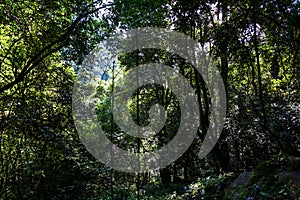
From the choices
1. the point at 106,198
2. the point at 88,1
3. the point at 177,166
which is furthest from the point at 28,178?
the point at 177,166

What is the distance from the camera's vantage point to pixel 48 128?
12.7 ft

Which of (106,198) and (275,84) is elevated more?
(275,84)

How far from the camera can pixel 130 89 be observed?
1006 centimetres

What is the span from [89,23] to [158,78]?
647cm

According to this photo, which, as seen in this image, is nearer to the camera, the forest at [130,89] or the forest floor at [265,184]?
the forest floor at [265,184]

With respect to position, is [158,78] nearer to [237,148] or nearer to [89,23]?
[237,148]

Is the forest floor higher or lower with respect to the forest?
lower

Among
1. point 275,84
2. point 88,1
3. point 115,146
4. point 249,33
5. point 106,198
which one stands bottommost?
point 106,198

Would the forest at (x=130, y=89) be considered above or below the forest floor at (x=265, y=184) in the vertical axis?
above

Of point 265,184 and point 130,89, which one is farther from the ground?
point 130,89

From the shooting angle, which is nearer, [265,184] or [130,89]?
[265,184]

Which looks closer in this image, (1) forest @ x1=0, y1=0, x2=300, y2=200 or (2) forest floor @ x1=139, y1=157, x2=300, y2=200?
(2) forest floor @ x1=139, y1=157, x2=300, y2=200

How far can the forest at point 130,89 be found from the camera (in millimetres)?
3662

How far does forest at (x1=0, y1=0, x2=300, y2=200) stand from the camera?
3.66 m
